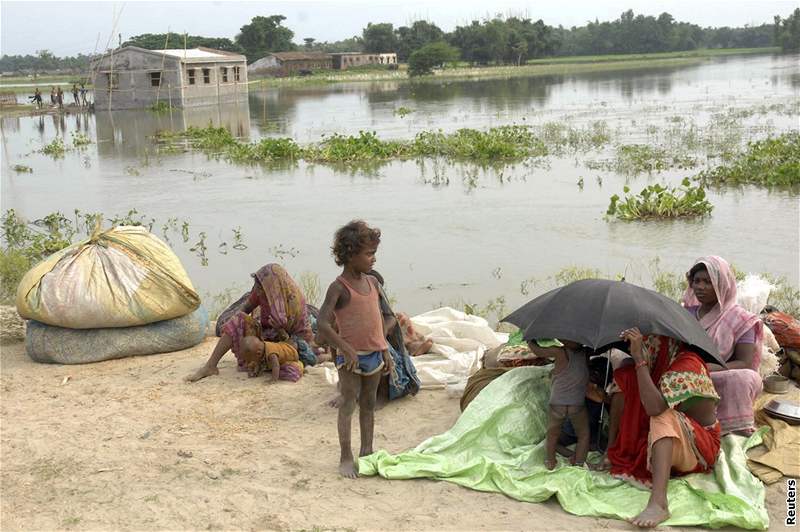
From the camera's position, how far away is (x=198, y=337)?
632 cm

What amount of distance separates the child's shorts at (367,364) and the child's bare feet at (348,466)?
1.26 feet

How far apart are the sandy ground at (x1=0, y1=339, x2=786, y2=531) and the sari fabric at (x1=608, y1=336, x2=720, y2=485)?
1.04ft

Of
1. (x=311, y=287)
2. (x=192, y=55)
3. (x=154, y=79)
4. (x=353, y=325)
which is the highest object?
(x=192, y=55)

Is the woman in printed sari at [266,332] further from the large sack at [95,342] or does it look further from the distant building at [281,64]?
the distant building at [281,64]

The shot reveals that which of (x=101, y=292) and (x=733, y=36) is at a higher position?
(x=733, y=36)

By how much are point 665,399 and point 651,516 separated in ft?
1.56

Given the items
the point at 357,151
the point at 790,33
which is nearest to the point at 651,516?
the point at 357,151

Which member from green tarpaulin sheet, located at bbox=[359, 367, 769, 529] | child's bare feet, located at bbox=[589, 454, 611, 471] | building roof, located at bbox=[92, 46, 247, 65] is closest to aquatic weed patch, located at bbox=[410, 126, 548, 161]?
green tarpaulin sheet, located at bbox=[359, 367, 769, 529]

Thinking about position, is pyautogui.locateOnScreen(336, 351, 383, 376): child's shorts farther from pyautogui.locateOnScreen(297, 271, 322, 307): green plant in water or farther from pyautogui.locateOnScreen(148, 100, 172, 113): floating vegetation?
pyautogui.locateOnScreen(148, 100, 172, 113): floating vegetation

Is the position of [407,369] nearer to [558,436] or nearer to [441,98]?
[558,436]

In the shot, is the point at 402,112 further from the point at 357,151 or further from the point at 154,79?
the point at 154,79

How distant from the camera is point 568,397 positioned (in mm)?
3867

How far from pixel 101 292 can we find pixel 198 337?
Answer: 0.81m

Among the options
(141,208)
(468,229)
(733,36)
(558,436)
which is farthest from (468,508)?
A: (733,36)
